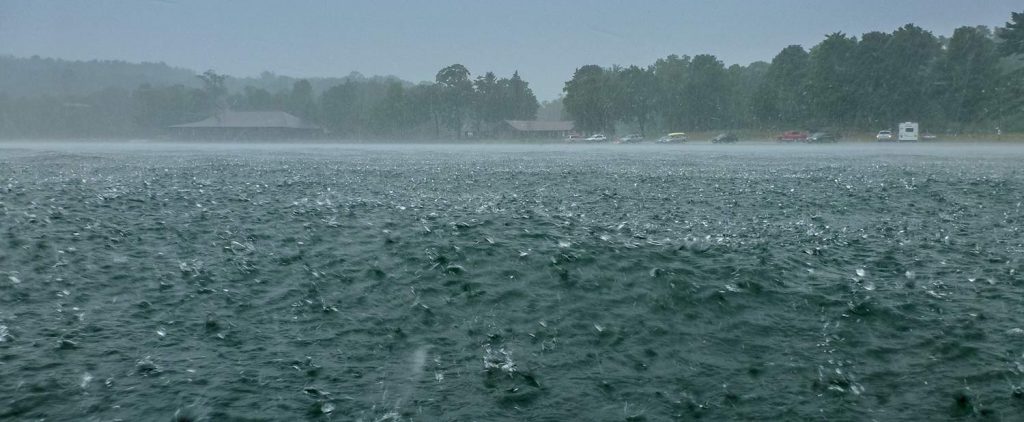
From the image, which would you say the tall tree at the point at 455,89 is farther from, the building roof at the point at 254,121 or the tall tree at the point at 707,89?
the tall tree at the point at 707,89

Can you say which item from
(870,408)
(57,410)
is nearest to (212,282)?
(57,410)

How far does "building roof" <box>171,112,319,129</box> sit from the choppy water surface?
12311cm

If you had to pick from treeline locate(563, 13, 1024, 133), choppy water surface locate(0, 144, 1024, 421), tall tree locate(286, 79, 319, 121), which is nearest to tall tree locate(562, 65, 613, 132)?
treeline locate(563, 13, 1024, 133)

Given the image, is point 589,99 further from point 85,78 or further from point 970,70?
point 85,78

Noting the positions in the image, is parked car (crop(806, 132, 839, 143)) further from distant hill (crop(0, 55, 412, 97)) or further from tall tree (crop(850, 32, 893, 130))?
distant hill (crop(0, 55, 412, 97))

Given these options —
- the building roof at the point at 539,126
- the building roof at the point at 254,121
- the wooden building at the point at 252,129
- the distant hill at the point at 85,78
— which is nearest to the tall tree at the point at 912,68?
the building roof at the point at 539,126

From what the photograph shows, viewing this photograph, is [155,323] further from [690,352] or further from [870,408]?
[870,408]

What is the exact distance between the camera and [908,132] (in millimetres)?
83375

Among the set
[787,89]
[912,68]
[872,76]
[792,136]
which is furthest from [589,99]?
[912,68]

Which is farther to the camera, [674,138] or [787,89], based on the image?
[674,138]

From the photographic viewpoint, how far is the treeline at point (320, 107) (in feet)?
408

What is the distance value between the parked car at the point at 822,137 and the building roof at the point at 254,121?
88.0 metres

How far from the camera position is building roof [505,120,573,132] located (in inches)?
5098

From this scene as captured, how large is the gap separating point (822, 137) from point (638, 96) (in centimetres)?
3242
